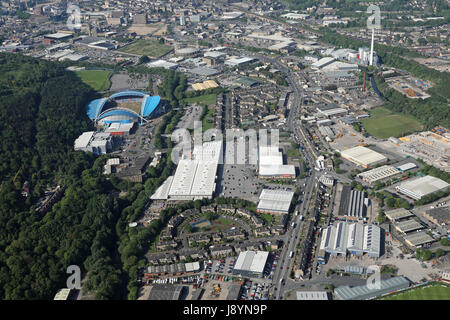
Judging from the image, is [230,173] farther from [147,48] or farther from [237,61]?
[147,48]

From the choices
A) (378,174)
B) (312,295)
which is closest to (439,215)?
(378,174)

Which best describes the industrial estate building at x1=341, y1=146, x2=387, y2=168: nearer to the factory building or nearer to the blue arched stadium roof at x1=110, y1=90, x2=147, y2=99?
the factory building

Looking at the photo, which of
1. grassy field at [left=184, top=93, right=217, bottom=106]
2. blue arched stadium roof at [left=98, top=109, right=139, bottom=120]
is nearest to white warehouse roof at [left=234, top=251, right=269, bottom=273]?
blue arched stadium roof at [left=98, top=109, right=139, bottom=120]

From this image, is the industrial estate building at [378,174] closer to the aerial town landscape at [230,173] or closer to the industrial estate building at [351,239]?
the aerial town landscape at [230,173]

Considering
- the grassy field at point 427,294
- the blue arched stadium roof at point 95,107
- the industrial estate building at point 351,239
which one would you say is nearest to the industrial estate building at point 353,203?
the industrial estate building at point 351,239

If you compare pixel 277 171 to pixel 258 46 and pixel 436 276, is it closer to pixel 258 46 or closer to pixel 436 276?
pixel 436 276

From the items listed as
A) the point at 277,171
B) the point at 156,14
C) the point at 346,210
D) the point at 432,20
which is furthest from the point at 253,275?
the point at 156,14
